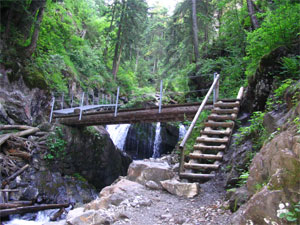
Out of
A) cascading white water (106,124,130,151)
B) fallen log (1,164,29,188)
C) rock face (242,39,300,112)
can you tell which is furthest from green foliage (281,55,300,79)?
cascading white water (106,124,130,151)

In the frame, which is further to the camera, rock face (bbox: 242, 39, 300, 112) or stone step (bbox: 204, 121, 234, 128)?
stone step (bbox: 204, 121, 234, 128)

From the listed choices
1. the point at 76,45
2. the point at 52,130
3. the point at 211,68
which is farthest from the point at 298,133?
the point at 76,45

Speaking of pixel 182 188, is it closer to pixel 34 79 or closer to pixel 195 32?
pixel 34 79

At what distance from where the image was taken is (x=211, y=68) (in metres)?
13.9

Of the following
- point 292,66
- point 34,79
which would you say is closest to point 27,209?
point 34,79

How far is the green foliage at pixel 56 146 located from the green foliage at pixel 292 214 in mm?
10273

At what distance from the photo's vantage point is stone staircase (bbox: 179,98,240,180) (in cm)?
509

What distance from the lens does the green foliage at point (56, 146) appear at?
10.9 meters

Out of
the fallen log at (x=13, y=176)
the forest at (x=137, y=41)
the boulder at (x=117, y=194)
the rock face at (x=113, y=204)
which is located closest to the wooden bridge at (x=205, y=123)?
the boulder at (x=117, y=194)

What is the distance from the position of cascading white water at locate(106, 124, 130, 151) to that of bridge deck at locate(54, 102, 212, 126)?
4882 mm

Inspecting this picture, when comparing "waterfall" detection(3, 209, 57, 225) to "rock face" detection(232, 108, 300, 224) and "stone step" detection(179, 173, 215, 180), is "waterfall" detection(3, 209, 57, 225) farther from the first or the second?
"rock face" detection(232, 108, 300, 224)

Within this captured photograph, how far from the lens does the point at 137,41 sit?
22.0m

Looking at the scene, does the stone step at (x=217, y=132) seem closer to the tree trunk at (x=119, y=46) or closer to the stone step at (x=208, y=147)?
the stone step at (x=208, y=147)

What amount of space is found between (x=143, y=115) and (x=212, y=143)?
11.4ft
